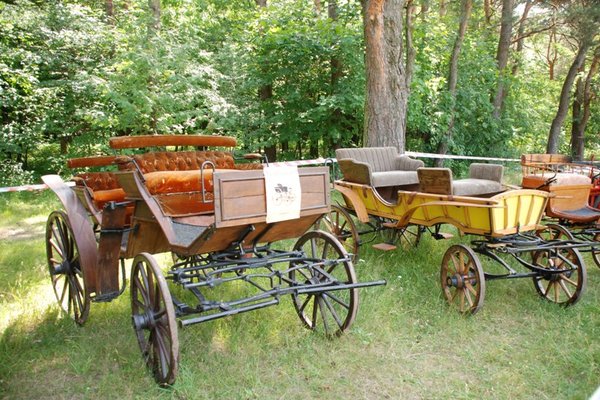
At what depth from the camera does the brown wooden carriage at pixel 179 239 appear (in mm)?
2803

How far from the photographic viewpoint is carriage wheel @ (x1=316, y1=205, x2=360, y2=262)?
17.1 ft

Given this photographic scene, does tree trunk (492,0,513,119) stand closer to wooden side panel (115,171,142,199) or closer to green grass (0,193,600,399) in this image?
green grass (0,193,600,399)

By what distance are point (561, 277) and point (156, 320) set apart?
3.53 m

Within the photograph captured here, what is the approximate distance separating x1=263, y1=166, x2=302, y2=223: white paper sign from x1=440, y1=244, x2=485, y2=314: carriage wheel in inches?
67.2

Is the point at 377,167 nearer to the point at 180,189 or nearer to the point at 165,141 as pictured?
the point at 165,141

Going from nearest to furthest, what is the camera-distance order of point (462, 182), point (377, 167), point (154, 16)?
point (462, 182) < point (377, 167) < point (154, 16)

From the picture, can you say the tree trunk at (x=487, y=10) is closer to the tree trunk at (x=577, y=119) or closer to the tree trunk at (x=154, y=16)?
the tree trunk at (x=577, y=119)

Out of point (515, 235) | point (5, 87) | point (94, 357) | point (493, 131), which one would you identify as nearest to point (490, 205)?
point (515, 235)

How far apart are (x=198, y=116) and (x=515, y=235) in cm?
679

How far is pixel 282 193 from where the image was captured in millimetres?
2988

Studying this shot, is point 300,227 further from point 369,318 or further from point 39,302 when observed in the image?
point 39,302

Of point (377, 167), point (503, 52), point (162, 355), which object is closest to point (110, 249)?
point (162, 355)

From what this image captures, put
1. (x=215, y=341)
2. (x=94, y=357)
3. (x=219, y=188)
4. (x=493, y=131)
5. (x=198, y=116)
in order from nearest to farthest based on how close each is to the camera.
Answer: (x=219, y=188) → (x=94, y=357) → (x=215, y=341) → (x=198, y=116) → (x=493, y=131)

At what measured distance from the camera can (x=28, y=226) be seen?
7.22 m
